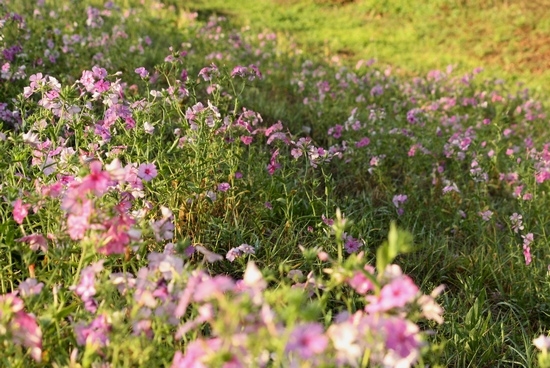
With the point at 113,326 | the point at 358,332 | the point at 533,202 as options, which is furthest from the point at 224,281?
the point at 533,202

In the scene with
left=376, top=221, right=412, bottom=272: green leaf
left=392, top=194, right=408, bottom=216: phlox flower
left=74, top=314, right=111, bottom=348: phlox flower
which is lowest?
left=392, top=194, right=408, bottom=216: phlox flower

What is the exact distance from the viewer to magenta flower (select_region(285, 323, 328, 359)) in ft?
3.28

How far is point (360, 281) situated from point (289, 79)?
5433 mm

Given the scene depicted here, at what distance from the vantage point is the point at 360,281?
1.26 m

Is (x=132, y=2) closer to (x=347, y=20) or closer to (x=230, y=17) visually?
(x=230, y=17)

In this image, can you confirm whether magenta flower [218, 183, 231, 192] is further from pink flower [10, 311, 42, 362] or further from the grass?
the grass

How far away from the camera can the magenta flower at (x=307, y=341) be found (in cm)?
100

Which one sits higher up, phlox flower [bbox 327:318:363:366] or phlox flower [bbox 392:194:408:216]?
phlox flower [bbox 327:318:363:366]

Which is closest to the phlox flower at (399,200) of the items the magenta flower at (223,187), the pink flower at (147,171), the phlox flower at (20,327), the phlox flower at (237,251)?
the magenta flower at (223,187)

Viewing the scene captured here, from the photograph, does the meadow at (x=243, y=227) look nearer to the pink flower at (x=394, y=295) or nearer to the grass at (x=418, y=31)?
the pink flower at (x=394, y=295)

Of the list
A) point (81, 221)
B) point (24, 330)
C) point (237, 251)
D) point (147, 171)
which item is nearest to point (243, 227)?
point (237, 251)

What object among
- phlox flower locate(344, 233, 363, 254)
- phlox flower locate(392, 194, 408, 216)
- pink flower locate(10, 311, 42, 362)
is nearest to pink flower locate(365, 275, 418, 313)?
pink flower locate(10, 311, 42, 362)

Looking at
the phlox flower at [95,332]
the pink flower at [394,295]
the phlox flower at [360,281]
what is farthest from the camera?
the phlox flower at [95,332]

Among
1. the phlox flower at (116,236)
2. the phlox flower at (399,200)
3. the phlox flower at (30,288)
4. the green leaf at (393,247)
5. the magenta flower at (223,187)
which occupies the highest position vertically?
the green leaf at (393,247)
